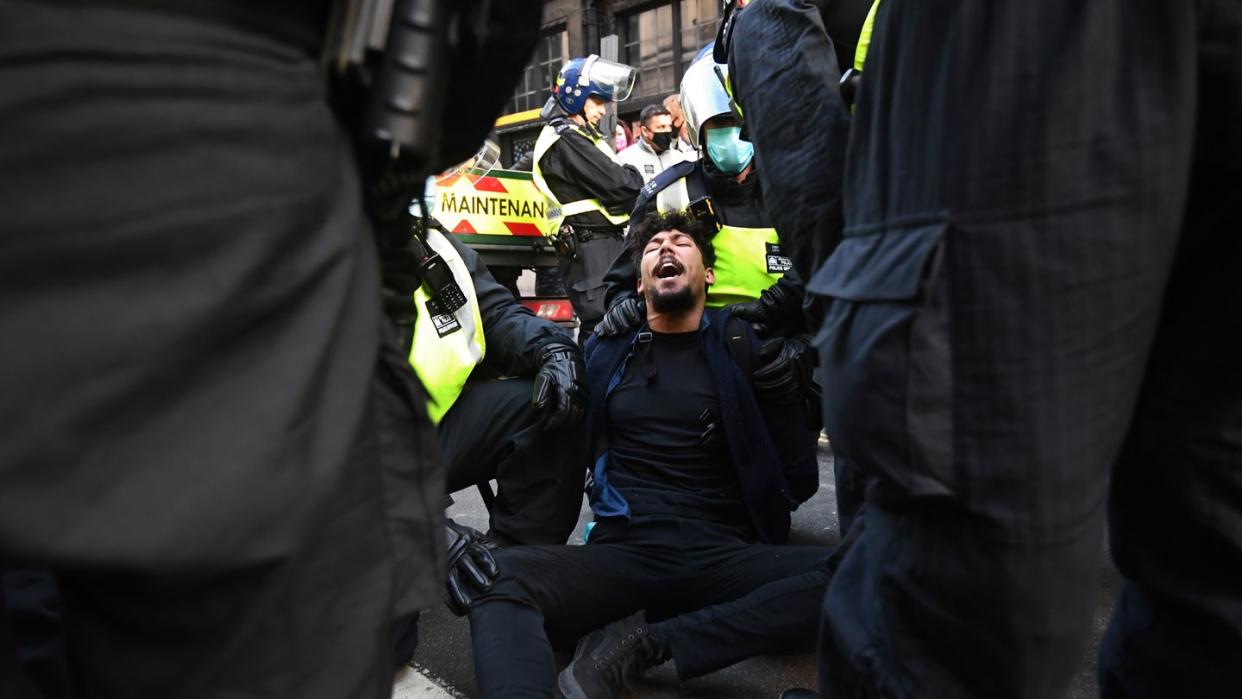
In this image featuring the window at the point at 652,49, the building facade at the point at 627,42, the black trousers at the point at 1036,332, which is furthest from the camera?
the window at the point at 652,49

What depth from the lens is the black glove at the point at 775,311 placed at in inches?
100

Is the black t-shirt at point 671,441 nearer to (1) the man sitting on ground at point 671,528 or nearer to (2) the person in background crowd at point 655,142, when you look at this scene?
(1) the man sitting on ground at point 671,528

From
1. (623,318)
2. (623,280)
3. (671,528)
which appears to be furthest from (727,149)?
(671,528)

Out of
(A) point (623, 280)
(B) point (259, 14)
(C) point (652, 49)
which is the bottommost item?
(C) point (652, 49)

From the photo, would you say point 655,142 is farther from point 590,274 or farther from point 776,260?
point 776,260

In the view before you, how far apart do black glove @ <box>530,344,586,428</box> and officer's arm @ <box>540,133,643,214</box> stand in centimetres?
248

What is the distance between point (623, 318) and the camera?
256 centimetres

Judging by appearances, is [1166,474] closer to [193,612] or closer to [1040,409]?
[1040,409]

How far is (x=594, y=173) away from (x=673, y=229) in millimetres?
1993

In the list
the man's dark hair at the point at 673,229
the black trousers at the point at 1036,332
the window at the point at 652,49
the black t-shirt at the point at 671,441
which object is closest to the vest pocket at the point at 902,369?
the black trousers at the point at 1036,332

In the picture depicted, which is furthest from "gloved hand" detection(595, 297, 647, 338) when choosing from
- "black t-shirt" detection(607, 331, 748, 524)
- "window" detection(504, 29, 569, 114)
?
"window" detection(504, 29, 569, 114)

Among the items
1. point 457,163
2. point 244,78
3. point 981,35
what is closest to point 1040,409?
point 981,35

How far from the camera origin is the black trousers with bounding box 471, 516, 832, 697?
1641 mm

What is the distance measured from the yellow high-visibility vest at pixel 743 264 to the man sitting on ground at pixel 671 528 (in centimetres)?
7
